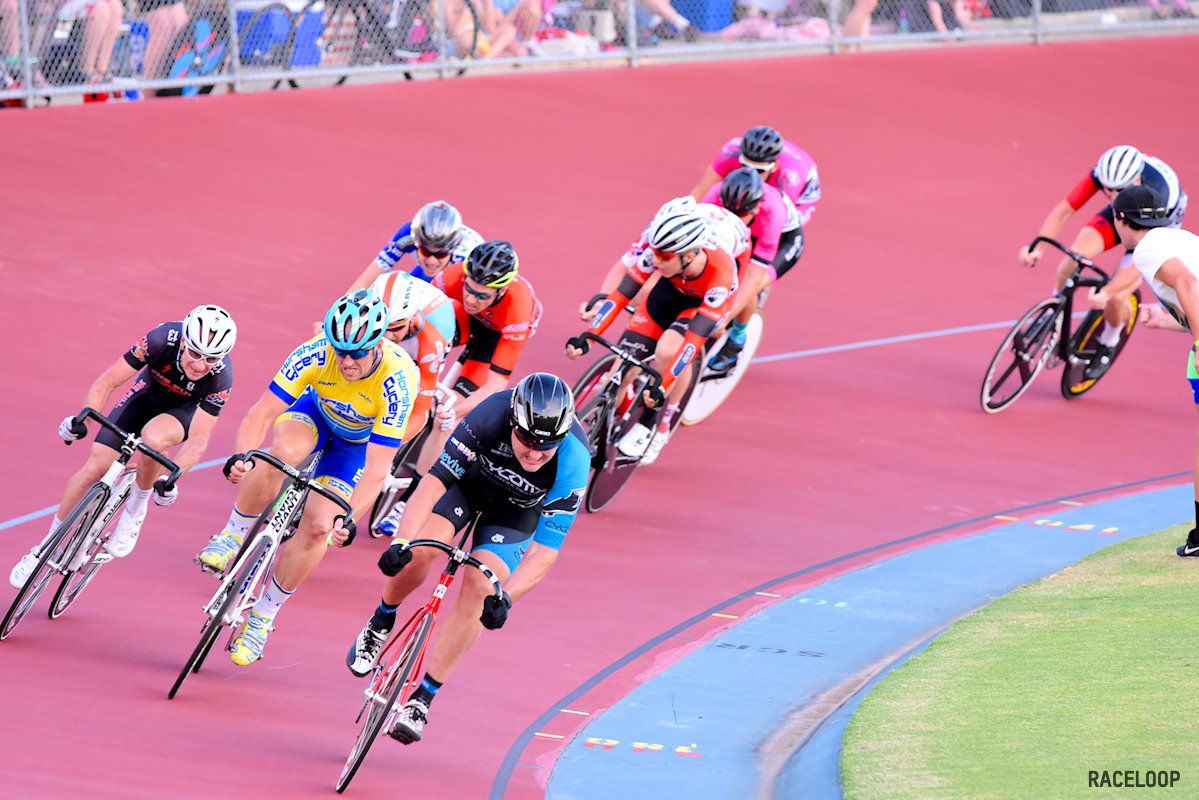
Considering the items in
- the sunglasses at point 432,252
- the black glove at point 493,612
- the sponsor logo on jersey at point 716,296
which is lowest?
the sponsor logo on jersey at point 716,296

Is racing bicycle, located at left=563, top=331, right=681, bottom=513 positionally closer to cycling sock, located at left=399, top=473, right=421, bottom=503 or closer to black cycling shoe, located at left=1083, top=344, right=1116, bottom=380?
cycling sock, located at left=399, top=473, right=421, bottom=503

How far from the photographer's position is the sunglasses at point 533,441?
5.38 meters

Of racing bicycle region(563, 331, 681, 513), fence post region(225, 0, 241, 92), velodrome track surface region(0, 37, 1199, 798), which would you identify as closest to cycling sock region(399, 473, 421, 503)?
velodrome track surface region(0, 37, 1199, 798)

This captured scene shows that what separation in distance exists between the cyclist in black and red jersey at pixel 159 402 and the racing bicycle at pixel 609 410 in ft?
7.26

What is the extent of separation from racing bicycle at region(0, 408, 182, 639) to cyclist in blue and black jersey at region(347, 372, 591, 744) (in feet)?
3.60

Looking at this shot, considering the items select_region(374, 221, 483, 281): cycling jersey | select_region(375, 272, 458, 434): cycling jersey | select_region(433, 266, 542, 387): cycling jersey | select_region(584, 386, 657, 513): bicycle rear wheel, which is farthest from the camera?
select_region(584, 386, 657, 513): bicycle rear wheel

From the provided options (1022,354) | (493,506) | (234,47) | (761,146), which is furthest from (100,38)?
(493,506)

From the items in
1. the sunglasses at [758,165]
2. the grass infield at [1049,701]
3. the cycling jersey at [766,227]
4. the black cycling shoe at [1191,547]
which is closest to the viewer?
the grass infield at [1049,701]

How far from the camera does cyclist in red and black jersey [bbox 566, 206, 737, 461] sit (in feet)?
26.7

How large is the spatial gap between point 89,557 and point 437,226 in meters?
2.45

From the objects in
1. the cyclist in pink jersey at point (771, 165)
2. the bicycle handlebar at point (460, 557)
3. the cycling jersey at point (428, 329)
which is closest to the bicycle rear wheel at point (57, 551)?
the cycling jersey at point (428, 329)

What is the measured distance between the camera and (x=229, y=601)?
5.93 metres

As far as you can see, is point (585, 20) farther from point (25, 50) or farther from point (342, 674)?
point (342, 674)

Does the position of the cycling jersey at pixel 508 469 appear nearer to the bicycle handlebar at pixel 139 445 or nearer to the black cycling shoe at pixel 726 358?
the bicycle handlebar at pixel 139 445
